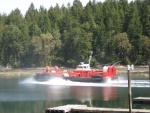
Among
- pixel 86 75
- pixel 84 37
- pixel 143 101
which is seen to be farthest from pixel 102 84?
pixel 84 37

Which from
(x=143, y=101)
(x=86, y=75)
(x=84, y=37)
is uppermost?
(x=84, y=37)

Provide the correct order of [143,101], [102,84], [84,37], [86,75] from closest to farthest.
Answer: [143,101], [102,84], [86,75], [84,37]

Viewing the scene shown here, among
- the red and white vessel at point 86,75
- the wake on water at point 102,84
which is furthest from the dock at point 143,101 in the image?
the red and white vessel at point 86,75

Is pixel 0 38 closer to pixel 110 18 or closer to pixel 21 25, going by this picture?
pixel 21 25

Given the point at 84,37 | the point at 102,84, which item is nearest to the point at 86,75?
the point at 102,84

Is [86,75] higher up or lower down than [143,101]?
higher up

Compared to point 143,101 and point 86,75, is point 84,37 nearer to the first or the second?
point 86,75

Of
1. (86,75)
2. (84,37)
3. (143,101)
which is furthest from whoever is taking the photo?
(84,37)

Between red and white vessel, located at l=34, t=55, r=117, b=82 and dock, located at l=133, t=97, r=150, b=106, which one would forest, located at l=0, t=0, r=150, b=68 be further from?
dock, located at l=133, t=97, r=150, b=106

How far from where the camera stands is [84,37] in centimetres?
11288

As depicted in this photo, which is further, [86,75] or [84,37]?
[84,37]

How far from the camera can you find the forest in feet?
363

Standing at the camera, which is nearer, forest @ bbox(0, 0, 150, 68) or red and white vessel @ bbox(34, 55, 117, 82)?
red and white vessel @ bbox(34, 55, 117, 82)

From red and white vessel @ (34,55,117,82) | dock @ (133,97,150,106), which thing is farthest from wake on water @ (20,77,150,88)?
dock @ (133,97,150,106)
